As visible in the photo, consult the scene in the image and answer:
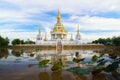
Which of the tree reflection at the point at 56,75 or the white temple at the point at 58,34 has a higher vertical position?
the white temple at the point at 58,34

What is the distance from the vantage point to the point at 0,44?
57.7 metres

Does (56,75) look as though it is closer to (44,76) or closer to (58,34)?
(44,76)

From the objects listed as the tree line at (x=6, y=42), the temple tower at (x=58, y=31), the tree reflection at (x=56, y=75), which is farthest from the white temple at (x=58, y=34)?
the tree reflection at (x=56, y=75)

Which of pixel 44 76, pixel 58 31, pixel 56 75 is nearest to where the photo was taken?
pixel 44 76

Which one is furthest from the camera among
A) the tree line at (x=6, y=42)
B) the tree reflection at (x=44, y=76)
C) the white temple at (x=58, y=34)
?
the white temple at (x=58, y=34)

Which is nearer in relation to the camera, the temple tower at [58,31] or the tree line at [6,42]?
the tree line at [6,42]

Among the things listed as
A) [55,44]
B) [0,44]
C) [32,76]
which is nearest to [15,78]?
[32,76]

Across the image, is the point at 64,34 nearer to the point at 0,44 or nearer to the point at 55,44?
the point at 55,44

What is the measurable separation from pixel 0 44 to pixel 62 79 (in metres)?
45.0

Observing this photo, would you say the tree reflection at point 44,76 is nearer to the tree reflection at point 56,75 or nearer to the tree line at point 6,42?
the tree reflection at point 56,75

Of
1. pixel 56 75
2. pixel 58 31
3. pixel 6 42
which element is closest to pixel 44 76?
pixel 56 75

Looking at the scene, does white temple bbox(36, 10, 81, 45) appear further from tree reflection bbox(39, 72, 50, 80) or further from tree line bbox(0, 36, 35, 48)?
tree reflection bbox(39, 72, 50, 80)

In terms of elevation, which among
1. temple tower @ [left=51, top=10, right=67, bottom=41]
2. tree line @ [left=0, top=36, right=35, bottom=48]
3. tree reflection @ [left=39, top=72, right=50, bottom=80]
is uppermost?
temple tower @ [left=51, top=10, right=67, bottom=41]

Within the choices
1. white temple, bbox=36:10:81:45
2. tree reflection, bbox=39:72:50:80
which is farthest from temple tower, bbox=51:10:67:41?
tree reflection, bbox=39:72:50:80
